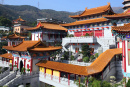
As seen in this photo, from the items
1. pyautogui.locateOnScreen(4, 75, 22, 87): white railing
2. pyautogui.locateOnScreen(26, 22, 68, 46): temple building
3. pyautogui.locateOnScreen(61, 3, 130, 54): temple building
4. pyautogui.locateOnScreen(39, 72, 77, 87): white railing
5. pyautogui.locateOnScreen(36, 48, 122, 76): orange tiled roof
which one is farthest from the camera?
pyautogui.locateOnScreen(26, 22, 68, 46): temple building

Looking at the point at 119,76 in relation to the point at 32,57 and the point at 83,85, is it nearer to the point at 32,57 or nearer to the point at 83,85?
the point at 83,85

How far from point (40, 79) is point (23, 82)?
7.75ft

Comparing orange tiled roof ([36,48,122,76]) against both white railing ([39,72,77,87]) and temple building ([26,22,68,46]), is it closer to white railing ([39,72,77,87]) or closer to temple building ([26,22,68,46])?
white railing ([39,72,77,87])

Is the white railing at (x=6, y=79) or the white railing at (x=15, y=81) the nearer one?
the white railing at (x=15, y=81)

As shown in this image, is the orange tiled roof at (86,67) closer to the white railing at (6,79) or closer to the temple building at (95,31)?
the white railing at (6,79)

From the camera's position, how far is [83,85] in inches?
520

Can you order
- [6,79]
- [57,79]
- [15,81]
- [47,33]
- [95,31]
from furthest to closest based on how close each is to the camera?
[47,33] → [95,31] → [6,79] → [15,81] → [57,79]

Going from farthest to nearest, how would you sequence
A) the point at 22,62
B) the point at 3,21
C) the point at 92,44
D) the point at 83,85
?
the point at 3,21
the point at 92,44
the point at 22,62
the point at 83,85

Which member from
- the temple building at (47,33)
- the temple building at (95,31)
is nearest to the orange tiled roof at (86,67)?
the temple building at (95,31)

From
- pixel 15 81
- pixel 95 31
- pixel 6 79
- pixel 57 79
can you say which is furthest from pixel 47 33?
pixel 57 79

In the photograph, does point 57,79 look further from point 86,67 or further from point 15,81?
point 15,81

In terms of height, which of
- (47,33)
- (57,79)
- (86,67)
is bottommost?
(57,79)

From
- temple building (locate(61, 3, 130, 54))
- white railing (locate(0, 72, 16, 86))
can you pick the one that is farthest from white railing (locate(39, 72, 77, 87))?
temple building (locate(61, 3, 130, 54))

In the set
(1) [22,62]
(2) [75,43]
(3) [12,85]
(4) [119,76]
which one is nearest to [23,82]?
(3) [12,85]
